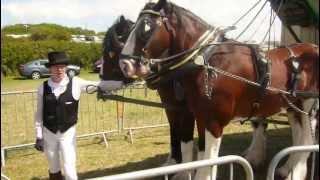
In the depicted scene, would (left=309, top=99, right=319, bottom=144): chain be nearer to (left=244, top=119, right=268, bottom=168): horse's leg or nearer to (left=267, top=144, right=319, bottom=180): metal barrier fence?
(left=244, top=119, right=268, bottom=168): horse's leg

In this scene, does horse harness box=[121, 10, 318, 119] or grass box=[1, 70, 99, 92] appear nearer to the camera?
horse harness box=[121, 10, 318, 119]

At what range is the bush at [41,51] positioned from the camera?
2596cm

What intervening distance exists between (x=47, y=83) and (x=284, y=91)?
2.13m

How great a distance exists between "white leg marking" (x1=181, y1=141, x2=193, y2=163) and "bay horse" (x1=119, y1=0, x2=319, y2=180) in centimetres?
57

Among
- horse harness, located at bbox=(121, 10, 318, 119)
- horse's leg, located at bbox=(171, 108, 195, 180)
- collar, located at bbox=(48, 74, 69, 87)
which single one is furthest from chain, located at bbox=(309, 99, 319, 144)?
collar, located at bbox=(48, 74, 69, 87)

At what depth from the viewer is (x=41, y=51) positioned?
92.3 feet

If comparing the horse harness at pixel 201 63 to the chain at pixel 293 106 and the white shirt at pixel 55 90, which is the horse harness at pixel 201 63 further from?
the white shirt at pixel 55 90

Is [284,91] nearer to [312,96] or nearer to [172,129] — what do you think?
[312,96]

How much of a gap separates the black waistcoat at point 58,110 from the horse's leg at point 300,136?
2.14 metres

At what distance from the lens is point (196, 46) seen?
4043 millimetres

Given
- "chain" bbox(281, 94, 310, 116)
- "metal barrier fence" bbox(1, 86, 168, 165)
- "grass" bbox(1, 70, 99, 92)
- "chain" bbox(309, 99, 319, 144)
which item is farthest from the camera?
"grass" bbox(1, 70, 99, 92)

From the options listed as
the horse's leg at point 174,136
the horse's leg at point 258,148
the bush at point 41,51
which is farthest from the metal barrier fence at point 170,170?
the bush at point 41,51

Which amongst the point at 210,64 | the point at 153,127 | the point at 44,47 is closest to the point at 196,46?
the point at 210,64

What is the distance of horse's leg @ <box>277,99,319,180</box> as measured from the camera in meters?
4.54
